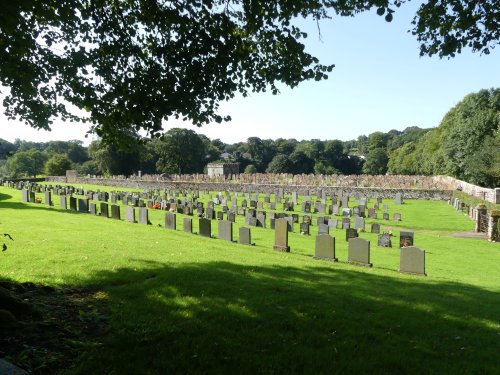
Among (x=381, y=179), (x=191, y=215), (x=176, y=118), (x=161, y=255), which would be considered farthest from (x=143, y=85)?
(x=381, y=179)

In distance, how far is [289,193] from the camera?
4706 cm

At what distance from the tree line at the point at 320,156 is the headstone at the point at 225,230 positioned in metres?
18.5

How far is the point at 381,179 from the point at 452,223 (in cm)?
2580

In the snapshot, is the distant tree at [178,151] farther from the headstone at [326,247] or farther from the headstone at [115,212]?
the headstone at [326,247]

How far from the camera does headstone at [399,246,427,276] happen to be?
11.8 meters

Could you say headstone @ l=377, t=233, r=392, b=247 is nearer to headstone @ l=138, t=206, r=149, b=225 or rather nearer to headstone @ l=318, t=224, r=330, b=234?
headstone @ l=318, t=224, r=330, b=234

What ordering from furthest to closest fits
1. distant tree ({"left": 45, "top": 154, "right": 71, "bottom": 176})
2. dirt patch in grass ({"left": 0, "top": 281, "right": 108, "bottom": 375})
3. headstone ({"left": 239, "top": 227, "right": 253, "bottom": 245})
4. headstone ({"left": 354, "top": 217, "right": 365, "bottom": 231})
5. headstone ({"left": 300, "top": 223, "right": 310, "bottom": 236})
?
distant tree ({"left": 45, "top": 154, "right": 71, "bottom": 176}) → headstone ({"left": 354, "top": 217, "right": 365, "bottom": 231}) → headstone ({"left": 300, "top": 223, "right": 310, "bottom": 236}) → headstone ({"left": 239, "top": 227, "right": 253, "bottom": 245}) → dirt patch in grass ({"left": 0, "top": 281, "right": 108, "bottom": 375})

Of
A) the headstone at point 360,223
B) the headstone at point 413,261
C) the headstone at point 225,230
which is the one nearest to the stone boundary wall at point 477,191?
the headstone at point 360,223

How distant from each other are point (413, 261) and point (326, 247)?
270 cm

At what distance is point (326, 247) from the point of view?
13375 mm

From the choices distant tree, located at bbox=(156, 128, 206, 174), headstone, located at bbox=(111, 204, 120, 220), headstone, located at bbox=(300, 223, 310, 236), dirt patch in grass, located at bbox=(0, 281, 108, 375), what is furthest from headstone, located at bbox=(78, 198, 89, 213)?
distant tree, located at bbox=(156, 128, 206, 174)

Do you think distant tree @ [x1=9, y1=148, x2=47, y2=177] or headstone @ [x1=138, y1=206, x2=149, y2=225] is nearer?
headstone @ [x1=138, y1=206, x2=149, y2=225]

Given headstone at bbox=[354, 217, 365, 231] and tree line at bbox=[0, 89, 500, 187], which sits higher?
tree line at bbox=[0, 89, 500, 187]

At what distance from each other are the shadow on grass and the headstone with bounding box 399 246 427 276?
3165 mm
